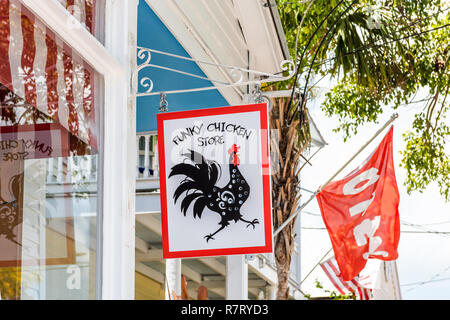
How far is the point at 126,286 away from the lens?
11.1ft

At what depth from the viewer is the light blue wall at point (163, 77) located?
16.0 feet

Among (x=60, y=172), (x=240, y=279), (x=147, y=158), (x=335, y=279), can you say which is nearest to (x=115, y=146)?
(x=60, y=172)

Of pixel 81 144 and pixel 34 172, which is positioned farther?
pixel 81 144

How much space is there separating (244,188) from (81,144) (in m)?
1.23

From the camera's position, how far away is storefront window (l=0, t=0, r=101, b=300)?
2850mm

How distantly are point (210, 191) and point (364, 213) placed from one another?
3.99m

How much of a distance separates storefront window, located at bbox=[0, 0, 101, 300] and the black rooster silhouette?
0.94 metres

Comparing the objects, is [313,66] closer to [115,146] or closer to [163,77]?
[163,77]

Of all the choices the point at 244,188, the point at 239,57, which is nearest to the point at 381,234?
the point at 239,57

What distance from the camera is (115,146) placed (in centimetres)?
348

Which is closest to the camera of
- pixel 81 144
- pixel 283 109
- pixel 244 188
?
pixel 81 144

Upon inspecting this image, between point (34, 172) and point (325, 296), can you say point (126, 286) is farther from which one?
point (325, 296)

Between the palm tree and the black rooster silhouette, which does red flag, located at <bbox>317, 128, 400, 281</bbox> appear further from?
the black rooster silhouette

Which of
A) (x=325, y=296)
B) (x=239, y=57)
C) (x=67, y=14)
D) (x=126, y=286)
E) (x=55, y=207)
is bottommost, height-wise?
(x=325, y=296)
